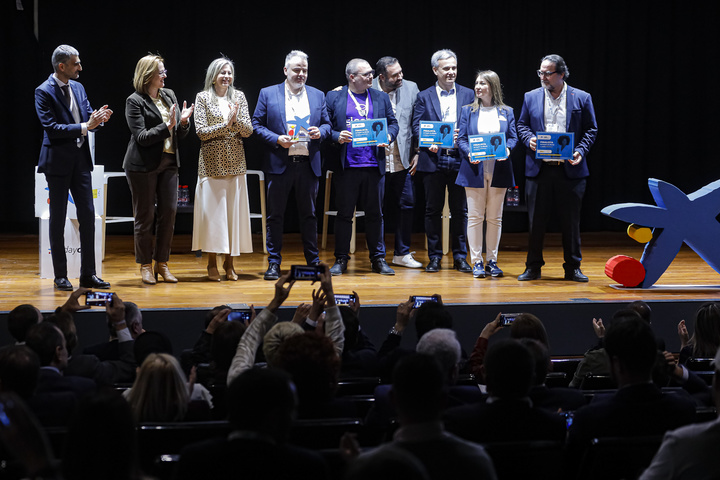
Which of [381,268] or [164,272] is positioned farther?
[381,268]

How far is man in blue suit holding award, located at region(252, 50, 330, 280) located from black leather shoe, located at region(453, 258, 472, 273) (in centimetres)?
118

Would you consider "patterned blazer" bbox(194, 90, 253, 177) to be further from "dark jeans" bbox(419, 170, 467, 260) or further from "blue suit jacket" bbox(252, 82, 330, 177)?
"dark jeans" bbox(419, 170, 467, 260)

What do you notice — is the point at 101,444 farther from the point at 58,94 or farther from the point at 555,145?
the point at 555,145

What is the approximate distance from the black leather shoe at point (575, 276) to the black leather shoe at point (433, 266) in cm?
100

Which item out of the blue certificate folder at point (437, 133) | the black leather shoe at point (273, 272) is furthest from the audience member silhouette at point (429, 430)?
the blue certificate folder at point (437, 133)

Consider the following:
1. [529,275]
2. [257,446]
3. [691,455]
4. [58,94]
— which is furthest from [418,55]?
[257,446]

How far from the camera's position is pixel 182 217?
9.20 metres

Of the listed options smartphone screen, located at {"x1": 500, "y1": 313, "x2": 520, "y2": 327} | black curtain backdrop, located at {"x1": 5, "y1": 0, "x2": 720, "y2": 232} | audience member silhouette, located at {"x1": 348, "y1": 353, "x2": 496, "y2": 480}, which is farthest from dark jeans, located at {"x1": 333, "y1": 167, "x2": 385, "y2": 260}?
audience member silhouette, located at {"x1": 348, "y1": 353, "x2": 496, "y2": 480}

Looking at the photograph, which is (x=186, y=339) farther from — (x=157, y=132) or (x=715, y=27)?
(x=715, y=27)

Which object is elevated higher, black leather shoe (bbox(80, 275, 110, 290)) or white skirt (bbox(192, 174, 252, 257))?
white skirt (bbox(192, 174, 252, 257))

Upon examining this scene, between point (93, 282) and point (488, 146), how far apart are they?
290cm

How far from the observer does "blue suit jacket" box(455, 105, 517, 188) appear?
6.28 meters

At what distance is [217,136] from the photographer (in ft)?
19.3

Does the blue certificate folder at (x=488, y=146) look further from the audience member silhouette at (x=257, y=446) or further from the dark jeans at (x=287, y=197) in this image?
the audience member silhouette at (x=257, y=446)
